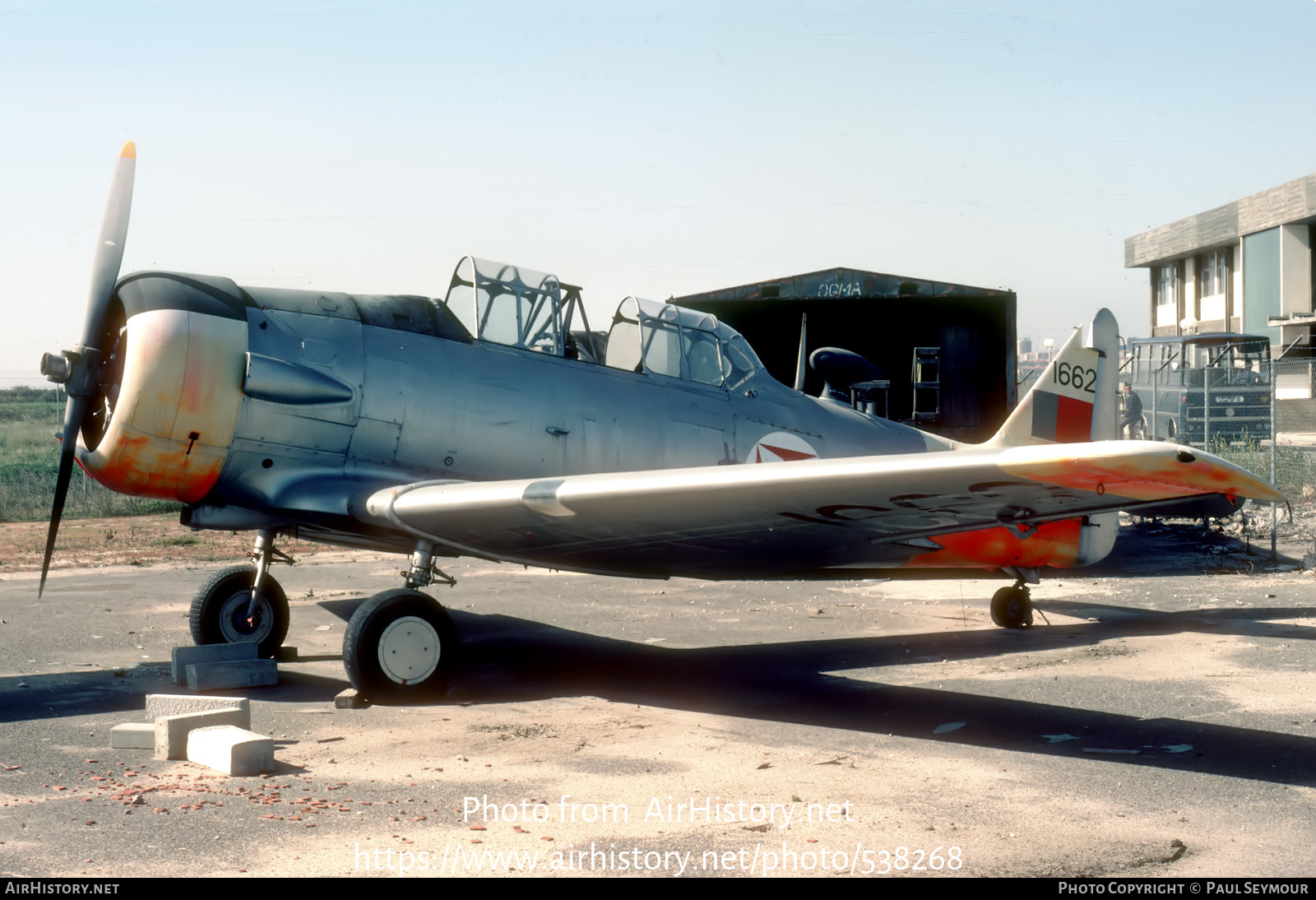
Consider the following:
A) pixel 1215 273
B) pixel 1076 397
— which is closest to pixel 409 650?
pixel 1076 397

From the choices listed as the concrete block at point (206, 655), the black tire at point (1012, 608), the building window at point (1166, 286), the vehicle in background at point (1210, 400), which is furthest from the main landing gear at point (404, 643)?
the building window at point (1166, 286)

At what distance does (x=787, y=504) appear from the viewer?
19.0 ft

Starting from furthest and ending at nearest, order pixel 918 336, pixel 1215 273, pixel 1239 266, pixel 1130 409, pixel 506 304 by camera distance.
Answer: pixel 1215 273, pixel 1239 266, pixel 1130 409, pixel 918 336, pixel 506 304

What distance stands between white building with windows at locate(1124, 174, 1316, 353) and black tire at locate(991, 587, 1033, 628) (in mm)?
35938

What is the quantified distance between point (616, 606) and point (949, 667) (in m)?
3.85

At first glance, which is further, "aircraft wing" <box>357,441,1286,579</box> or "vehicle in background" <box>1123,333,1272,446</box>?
"vehicle in background" <box>1123,333,1272,446</box>

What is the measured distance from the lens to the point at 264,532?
7941mm

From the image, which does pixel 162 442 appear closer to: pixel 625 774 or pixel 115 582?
pixel 625 774

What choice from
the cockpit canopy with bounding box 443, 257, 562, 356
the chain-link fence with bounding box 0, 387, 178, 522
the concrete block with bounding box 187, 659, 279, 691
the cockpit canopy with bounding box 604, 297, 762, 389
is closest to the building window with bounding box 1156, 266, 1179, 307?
the chain-link fence with bounding box 0, 387, 178, 522

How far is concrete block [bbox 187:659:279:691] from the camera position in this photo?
7070mm

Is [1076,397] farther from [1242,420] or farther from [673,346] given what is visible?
[1242,420]

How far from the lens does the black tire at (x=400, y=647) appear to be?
6738 mm

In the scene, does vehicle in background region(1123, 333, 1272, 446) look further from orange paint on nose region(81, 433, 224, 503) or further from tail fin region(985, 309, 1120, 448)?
orange paint on nose region(81, 433, 224, 503)

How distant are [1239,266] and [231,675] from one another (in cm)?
4983
